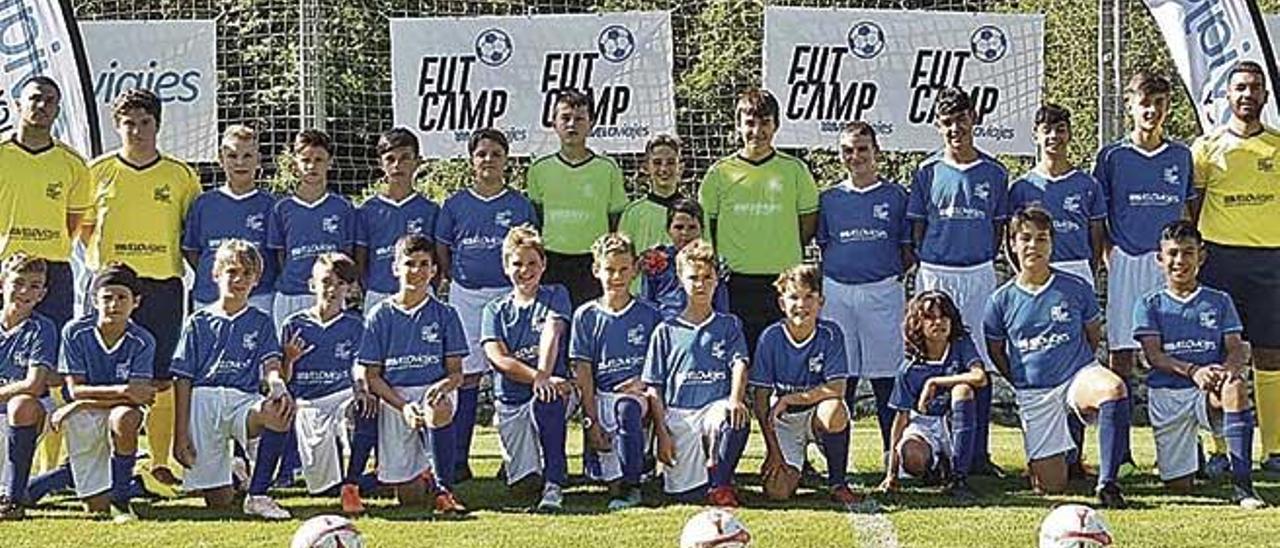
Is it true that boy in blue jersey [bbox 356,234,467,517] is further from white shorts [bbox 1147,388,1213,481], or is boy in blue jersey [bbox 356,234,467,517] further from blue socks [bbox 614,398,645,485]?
white shorts [bbox 1147,388,1213,481]

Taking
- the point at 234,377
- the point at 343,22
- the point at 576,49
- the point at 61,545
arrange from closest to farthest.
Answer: the point at 61,545 → the point at 234,377 → the point at 576,49 → the point at 343,22

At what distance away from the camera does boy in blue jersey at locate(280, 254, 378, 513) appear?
7039 mm

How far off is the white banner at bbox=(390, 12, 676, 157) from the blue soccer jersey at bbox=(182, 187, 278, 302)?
1.80 meters

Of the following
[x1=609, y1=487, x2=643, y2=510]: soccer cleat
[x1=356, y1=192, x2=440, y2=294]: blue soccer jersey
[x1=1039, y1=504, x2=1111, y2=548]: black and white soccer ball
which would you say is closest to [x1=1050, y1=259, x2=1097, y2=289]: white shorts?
[x1=609, y1=487, x2=643, y2=510]: soccer cleat

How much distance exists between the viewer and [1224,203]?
758 cm

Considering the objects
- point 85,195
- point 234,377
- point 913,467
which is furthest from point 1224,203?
point 85,195

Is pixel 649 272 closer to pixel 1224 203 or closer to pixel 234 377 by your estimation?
pixel 234 377

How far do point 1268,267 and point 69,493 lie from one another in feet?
15.8

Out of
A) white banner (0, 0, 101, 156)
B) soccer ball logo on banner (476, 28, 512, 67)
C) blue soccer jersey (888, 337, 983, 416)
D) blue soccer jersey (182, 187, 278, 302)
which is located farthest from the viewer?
soccer ball logo on banner (476, 28, 512, 67)

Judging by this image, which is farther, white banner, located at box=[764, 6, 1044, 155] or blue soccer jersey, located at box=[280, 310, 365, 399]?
white banner, located at box=[764, 6, 1044, 155]

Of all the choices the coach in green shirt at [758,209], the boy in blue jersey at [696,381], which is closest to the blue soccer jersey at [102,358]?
the boy in blue jersey at [696,381]

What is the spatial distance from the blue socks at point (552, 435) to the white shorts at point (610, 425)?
208 millimetres

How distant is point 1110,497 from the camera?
6641mm

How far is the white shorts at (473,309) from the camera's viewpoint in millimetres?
7602
